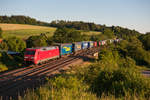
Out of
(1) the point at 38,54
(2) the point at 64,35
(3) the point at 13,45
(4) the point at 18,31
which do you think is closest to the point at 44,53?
(1) the point at 38,54

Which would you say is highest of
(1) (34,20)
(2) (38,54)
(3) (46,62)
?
(1) (34,20)

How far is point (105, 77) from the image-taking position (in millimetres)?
11180

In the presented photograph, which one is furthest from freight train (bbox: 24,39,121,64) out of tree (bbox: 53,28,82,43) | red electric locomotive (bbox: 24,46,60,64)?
tree (bbox: 53,28,82,43)

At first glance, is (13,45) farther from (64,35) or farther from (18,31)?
(18,31)

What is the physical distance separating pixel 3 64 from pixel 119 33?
144828 millimetres

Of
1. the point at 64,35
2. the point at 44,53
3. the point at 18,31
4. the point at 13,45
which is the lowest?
the point at 13,45

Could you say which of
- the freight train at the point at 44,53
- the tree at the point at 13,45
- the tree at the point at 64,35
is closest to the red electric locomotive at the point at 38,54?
the freight train at the point at 44,53

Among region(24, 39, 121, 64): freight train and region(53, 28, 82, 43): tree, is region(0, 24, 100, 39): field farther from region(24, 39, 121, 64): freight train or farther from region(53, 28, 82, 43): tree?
region(24, 39, 121, 64): freight train

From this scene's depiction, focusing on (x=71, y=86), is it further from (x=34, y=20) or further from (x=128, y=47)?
(x=34, y=20)

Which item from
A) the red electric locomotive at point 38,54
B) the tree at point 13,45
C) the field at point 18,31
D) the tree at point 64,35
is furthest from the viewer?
the field at point 18,31

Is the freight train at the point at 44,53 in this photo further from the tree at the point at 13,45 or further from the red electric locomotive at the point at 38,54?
the tree at the point at 13,45

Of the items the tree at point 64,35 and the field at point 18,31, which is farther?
the field at point 18,31

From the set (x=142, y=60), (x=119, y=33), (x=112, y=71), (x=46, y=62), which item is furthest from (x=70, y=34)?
(x=119, y=33)

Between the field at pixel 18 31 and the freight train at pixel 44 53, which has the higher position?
the field at pixel 18 31
